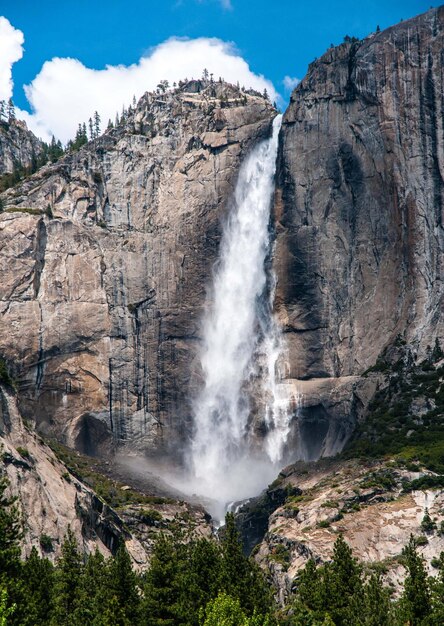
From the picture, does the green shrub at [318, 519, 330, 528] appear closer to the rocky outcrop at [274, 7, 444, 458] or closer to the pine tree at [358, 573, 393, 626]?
the rocky outcrop at [274, 7, 444, 458]

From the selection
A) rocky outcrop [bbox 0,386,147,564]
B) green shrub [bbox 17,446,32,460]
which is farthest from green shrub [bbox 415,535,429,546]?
green shrub [bbox 17,446,32,460]

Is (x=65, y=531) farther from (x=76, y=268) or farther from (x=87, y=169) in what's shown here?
(x=87, y=169)

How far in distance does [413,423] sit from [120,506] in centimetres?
3406

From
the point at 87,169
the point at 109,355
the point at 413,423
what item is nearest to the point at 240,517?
the point at 413,423

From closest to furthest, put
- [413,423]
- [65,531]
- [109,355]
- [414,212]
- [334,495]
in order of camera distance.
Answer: [65,531], [334,495], [413,423], [414,212], [109,355]

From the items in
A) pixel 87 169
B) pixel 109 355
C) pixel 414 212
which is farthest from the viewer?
pixel 87 169

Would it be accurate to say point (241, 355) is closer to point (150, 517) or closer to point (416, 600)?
point (150, 517)

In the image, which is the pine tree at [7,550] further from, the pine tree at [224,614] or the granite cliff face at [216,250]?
the granite cliff face at [216,250]

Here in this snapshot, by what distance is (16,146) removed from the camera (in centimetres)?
18688

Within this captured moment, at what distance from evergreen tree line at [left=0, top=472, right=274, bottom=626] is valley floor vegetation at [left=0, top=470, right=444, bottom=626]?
0.06 m

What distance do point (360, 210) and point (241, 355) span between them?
2589 cm

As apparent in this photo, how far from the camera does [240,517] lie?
120812 millimetres

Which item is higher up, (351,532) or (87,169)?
(87,169)

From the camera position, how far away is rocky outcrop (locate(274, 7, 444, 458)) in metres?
129
